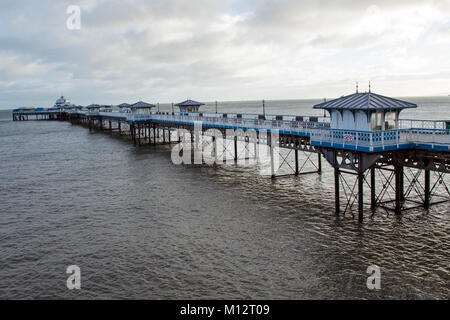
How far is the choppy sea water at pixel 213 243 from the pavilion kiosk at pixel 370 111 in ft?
17.2

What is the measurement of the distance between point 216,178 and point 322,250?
720 inches

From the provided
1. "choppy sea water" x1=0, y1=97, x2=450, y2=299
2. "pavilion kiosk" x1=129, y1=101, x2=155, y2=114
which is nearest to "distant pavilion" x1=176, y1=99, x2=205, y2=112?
"pavilion kiosk" x1=129, y1=101, x2=155, y2=114

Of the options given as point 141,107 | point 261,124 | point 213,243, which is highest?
point 141,107

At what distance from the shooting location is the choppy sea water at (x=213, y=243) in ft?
52.5

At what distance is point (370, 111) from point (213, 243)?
11.0 meters

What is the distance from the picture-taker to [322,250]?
18984 mm

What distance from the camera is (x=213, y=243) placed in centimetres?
2042

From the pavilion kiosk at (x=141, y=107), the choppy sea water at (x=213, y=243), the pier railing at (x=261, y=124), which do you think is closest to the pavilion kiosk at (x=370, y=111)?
the pier railing at (x=261, y=124)

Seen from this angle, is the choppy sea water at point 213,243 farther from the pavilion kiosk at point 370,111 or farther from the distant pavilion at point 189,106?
the distant pavilion at point 189,106

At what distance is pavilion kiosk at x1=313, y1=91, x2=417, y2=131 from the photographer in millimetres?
21844

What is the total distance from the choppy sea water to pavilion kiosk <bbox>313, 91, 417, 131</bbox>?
5.25 meters

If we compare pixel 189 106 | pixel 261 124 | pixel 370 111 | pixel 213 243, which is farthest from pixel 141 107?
pixel 370 111

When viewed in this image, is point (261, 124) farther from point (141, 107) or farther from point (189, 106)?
point (141, 107)
